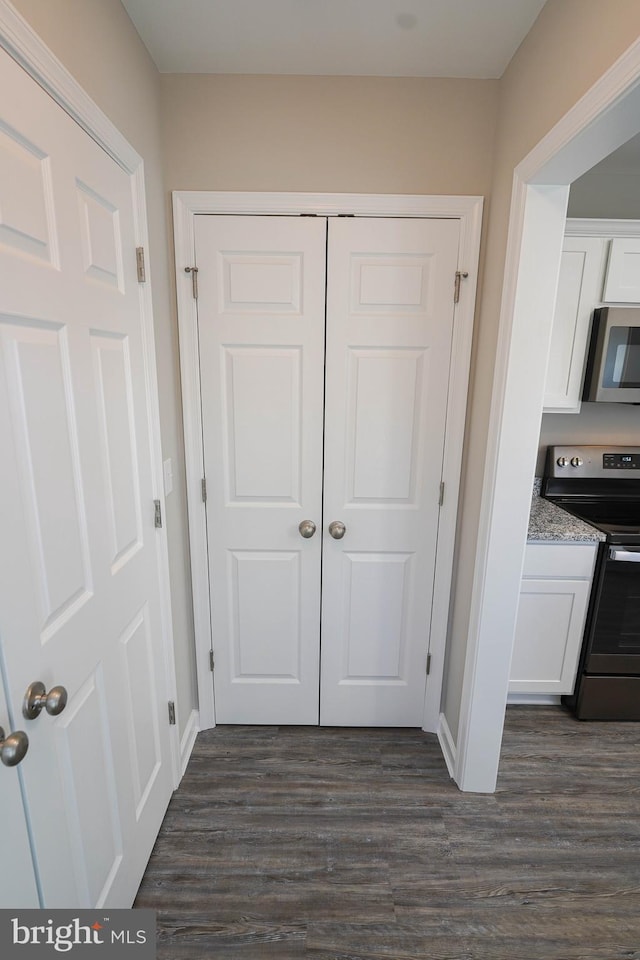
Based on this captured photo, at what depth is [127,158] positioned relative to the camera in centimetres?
133

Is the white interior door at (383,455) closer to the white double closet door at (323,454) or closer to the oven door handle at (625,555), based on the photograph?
the white double closet door at (323,454)

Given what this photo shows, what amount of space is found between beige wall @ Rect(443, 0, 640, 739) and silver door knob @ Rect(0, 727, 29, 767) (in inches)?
57.4

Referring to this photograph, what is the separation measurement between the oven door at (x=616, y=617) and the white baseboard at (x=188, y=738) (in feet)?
5.94

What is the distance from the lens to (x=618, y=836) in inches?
66.5

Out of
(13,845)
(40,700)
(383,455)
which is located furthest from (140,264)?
(13,845)

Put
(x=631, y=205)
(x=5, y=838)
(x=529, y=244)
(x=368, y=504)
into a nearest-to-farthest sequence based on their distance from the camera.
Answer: (x=5, y=838) < (x=529, y=244) < (x=368, y=504) < (x=631, y=205)

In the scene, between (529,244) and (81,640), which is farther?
(529,244)

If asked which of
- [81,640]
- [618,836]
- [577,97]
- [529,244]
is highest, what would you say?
[577,97]

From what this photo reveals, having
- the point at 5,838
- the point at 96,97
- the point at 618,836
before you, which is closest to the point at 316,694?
the point at 618,836

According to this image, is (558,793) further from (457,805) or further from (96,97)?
(96,97)

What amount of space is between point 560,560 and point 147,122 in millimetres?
2284

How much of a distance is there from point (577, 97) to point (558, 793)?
2.31 m

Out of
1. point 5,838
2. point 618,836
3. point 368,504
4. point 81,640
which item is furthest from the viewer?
point 368,504

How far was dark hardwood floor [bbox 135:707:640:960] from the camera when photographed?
137cm
